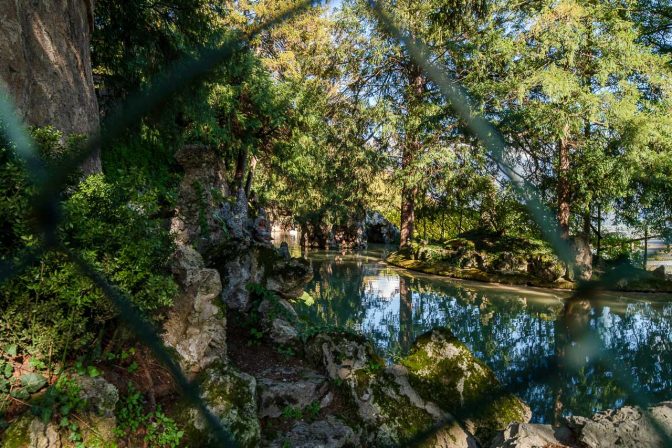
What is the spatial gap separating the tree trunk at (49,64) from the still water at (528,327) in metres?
3.25

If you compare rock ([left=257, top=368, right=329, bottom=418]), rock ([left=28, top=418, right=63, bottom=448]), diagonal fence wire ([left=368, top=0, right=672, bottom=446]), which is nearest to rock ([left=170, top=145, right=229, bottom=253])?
rock ([left=257, top=368, right=329, bottom=418])

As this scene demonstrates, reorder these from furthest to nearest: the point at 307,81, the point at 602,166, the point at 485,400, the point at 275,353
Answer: the point at 307,81 → the point at 602,166 → the point at 275,353 → the point at 485,400

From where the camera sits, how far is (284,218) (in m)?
24.2

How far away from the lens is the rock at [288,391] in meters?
3.35

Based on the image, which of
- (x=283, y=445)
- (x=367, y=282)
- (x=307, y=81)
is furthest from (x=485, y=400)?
(x=307, y=81)

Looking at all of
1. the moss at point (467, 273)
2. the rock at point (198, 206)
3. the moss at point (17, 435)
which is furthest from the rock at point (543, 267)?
the moss at point (17, 435)

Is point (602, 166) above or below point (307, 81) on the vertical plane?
below

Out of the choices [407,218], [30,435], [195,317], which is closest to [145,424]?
[30,435]

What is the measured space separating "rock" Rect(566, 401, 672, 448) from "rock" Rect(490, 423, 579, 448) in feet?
0.26

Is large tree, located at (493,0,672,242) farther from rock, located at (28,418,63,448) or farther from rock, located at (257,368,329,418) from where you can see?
rock, located at (28,418,63,448)

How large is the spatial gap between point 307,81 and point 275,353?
9924 millimetres

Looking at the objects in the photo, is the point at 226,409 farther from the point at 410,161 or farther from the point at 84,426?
the point at 410,161

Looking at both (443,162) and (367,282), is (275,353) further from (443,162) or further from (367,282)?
(443,162)

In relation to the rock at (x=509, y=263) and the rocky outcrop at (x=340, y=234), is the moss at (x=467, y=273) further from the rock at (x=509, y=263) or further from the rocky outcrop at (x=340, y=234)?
the rocky outcrop at (x=340, y=234)
